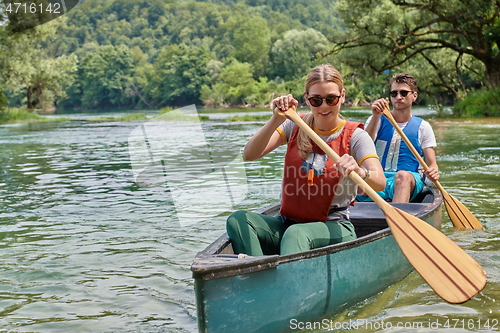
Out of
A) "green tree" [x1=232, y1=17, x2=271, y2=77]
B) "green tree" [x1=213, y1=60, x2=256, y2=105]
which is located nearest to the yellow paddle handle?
"green tree" [x1=213, y1=60, x2=256, y2=105]

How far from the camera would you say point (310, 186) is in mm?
3197

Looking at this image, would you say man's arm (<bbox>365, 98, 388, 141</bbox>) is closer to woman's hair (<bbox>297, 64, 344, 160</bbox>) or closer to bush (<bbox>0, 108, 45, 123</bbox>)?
woman's hair (<bbox>297, 64, 344, 160</bbox>)

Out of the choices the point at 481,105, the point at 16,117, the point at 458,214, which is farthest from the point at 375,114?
the point at 16,117

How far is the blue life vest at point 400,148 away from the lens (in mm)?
5234

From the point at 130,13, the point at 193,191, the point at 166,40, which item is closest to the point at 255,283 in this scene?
the point at 193,191

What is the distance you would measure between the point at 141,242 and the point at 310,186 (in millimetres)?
2521

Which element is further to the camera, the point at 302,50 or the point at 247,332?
the point at 302,50

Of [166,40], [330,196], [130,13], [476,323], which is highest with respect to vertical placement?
[130,13]

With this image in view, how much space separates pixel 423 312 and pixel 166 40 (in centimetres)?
13950

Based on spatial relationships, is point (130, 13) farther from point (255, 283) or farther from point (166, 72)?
point (255, 283)

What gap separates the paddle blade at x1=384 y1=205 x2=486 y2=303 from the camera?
3152mm

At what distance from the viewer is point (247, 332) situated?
2.80m
